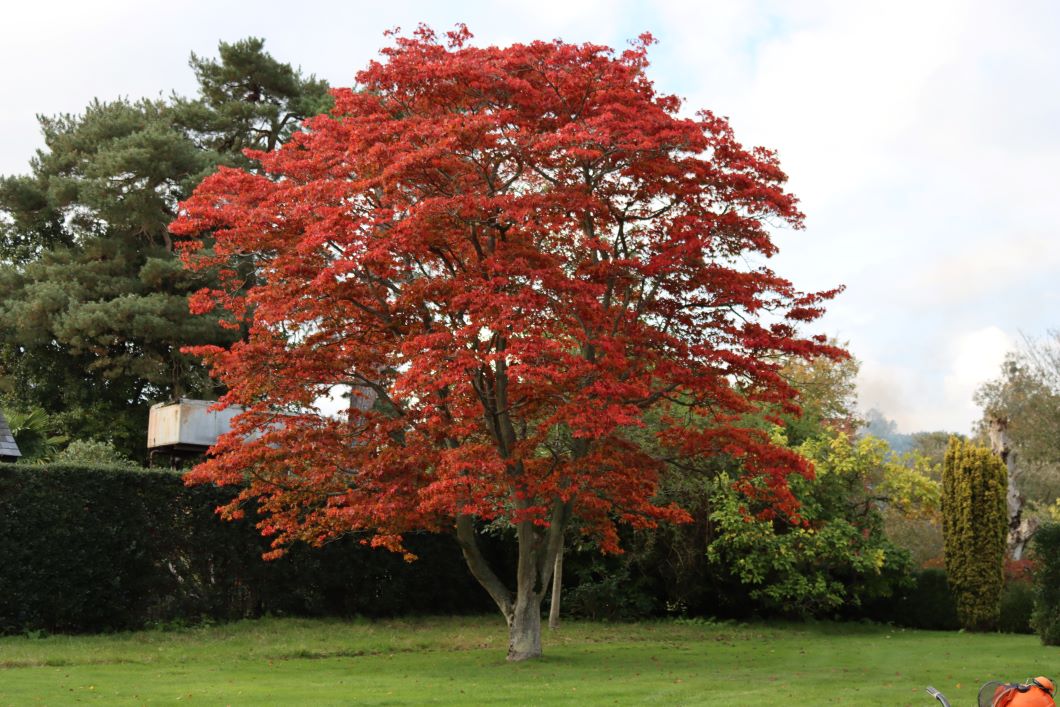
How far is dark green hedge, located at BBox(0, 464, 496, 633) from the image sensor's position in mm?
17156

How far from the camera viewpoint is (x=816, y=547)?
69.5ft

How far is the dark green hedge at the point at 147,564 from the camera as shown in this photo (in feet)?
56.3

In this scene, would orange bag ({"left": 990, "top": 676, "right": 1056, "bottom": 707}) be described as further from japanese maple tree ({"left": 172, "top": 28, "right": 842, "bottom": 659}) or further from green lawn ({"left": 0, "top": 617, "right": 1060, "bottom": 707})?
japanese maple tree ({"left": 172, "top": 28, "right": 842, "bottom": 659})

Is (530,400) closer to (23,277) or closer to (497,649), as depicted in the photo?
(497,649)

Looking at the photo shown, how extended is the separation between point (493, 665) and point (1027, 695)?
33.1ft

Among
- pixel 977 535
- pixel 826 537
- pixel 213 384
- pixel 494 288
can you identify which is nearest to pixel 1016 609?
pixel 977 535

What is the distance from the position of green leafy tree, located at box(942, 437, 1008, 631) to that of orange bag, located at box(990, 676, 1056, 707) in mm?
17543

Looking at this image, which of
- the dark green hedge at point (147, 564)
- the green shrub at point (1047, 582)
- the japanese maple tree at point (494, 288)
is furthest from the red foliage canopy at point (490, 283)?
the green shrub at point (1047, 582)

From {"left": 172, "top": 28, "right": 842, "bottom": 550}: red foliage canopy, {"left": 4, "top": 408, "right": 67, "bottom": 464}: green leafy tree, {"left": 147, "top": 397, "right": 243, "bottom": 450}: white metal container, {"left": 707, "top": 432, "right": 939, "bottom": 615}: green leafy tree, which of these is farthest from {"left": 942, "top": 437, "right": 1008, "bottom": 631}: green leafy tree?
{"left": 4, "top": 408, "right": 67, "bottom": 464}: green leafy tree

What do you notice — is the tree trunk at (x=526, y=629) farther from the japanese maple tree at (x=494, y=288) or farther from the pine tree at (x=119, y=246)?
the pine tree at (x=119, y=246)

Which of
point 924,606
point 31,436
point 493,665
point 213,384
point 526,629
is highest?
point 213,384

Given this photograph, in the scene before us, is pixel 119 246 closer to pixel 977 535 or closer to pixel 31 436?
pixel 31 436

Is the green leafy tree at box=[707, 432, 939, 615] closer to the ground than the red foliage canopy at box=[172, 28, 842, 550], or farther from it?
closer to the ground

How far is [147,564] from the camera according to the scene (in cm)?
1855
